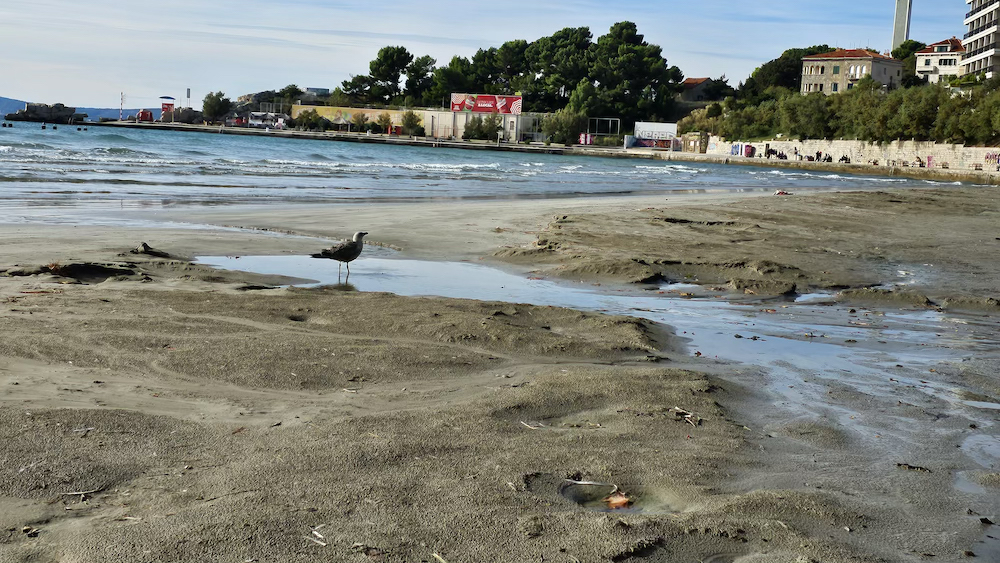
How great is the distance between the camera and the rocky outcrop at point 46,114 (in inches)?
4478

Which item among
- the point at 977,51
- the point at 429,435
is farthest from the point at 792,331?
the point at 977,51

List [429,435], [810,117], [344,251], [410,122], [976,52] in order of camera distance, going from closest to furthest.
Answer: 1. [429,435]
2. [344,251]
3. [810,117]
4. [976,52]
5. [410,122]

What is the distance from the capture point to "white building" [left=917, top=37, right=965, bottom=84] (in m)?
104

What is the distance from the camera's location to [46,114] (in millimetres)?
113812

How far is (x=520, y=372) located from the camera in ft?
18.0

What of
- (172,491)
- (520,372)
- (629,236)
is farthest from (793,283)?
Result: (172,491)

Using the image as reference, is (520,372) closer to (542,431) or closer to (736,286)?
(542,431)

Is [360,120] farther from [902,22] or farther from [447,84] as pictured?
[902,22]

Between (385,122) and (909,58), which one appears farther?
(385,122)

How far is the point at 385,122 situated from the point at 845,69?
5794 cm

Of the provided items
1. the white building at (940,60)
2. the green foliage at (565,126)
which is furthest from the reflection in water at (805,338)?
the white building at (940,60)

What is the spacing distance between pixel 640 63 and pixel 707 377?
120 metres

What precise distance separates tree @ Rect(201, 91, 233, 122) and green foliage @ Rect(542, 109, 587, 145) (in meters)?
57.1

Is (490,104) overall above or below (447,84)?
below
